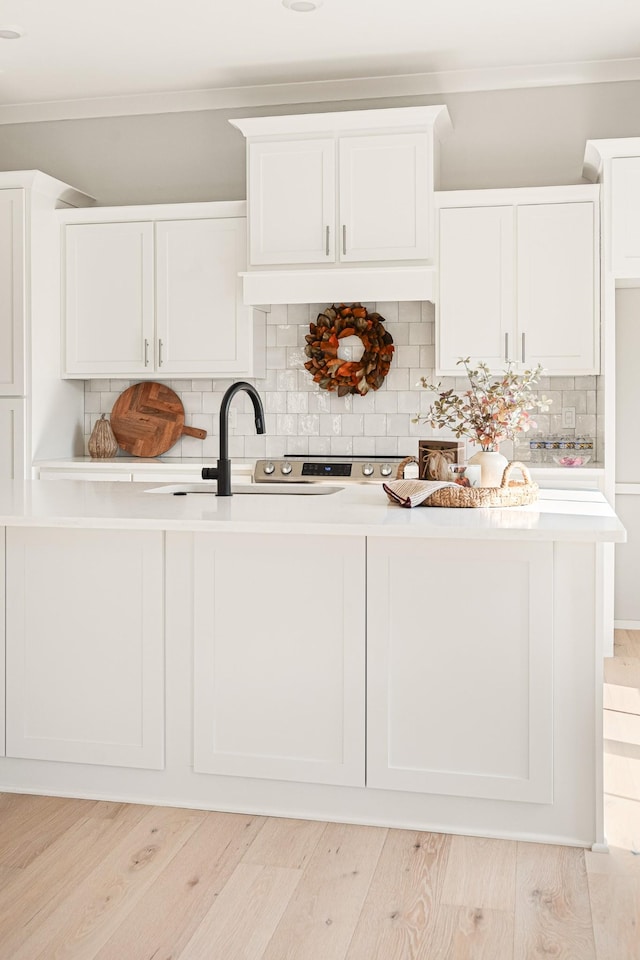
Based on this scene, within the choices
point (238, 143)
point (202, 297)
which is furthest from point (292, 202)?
point (238, 143)

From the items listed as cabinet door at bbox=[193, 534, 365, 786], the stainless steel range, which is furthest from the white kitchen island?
the stainless steel range

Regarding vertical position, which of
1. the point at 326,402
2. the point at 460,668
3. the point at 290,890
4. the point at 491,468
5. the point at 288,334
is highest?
the point at 288,334

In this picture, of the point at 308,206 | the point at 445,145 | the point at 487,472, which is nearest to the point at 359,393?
the point at 308,206

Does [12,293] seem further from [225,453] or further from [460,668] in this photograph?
[460,668]

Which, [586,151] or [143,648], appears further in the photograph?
[586,151]

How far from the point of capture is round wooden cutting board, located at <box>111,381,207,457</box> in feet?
17.0

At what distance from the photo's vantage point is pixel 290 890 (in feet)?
7.02

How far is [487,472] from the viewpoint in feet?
9.14

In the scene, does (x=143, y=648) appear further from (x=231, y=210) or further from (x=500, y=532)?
(x=231, y=210)

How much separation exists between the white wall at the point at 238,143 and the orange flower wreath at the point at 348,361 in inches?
33.3

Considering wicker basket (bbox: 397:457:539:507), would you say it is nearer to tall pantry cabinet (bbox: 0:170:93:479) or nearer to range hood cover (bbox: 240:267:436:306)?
range hood cover (bbox: 240:267:436:306)

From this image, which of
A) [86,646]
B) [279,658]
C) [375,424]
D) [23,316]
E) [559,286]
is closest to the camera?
[279,658]

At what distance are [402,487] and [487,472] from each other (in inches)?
12.3

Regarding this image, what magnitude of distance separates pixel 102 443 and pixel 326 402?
1.26 meters
